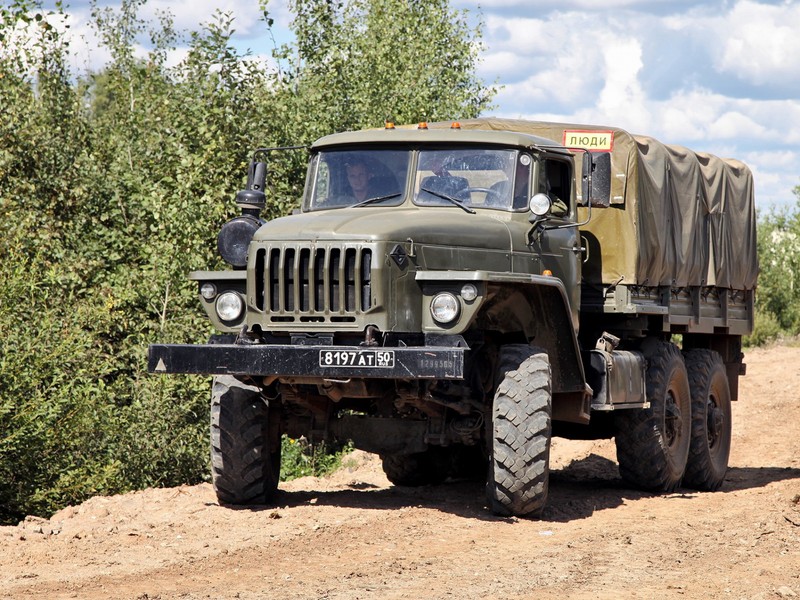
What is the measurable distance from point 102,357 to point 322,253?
929 centimetres

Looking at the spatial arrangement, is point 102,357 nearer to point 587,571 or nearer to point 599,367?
point 599,367

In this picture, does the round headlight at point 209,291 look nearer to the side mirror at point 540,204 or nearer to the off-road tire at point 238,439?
the off-road tire at point 238,439

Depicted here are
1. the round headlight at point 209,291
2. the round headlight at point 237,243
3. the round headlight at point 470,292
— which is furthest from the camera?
the round headlight at point 237,243

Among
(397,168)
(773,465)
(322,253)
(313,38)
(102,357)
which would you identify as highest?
(313,38)

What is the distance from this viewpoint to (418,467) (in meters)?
12.0

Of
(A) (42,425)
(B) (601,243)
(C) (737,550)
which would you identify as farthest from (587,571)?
(A) (42,425)

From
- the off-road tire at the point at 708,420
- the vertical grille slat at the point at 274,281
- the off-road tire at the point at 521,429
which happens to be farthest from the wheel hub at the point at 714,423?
the vertical grille slat at the point at 274,281

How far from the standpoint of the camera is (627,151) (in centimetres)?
1123

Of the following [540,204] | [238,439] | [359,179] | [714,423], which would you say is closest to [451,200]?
[540,204]

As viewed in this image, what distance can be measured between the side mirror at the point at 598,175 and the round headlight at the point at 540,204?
1.43 feet

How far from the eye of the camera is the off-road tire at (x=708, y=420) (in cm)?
1269

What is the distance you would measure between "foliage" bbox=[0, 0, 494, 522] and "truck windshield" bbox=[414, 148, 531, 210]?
5.77 m

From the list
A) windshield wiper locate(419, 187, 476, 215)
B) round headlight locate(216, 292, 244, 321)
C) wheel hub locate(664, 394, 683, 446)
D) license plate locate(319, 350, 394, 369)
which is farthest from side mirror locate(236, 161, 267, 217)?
wheel hub locate(664, 394, 683, 446)

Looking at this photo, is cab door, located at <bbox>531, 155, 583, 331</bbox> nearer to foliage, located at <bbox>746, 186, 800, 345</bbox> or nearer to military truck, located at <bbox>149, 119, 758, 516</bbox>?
military truck, located at <bbox>149, 119, 758, 516</bbox>
